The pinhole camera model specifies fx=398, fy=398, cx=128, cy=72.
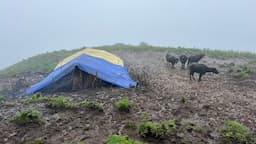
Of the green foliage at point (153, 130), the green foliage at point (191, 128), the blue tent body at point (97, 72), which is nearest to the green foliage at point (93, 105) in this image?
the green foliage at point (153, 130)

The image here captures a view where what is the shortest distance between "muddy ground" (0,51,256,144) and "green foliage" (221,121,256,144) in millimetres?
191

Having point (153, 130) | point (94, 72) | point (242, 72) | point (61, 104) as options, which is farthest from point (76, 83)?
point (242, 72)

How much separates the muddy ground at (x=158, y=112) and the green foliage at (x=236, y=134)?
0.63 feet

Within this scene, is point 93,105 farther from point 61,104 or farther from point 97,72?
point 97,72

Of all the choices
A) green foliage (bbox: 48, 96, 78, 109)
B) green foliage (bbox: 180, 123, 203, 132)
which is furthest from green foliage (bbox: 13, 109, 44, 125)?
green foliage (bbox: 180, 123, 203, 132)

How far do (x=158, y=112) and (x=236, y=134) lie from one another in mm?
2103

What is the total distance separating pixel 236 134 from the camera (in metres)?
8.29

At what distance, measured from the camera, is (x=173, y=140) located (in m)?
8.02

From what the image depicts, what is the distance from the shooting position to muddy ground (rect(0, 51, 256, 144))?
27.1 ft

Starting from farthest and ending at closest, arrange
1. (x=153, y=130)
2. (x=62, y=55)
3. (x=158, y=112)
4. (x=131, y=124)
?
1. (x=62, y=55)
2. (x=158, y=112)
3. (x=131, y=124)
4. (x=153, y=130)

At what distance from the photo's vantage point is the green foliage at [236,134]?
8.14 meters

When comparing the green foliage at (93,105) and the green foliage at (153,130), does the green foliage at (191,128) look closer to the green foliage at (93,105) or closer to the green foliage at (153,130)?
the green foliage at (153,130)

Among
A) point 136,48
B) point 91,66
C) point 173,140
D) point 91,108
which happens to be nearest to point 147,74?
point 91,66

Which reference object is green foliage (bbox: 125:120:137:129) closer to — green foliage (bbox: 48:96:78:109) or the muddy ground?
the muddy ground
